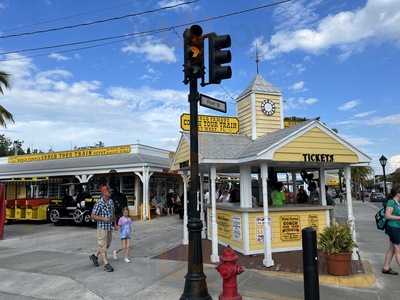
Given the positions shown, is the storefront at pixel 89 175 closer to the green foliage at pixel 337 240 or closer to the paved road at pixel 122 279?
the paved road at pixel 122 279

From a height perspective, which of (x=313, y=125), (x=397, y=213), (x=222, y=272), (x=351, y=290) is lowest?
(x=351, y=290)

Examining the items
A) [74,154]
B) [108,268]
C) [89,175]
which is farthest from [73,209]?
[108,268]

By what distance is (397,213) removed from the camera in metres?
7.69

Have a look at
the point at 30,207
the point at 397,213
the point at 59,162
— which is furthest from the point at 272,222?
the point at 59,162

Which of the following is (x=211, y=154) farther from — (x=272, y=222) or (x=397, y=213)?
(x=397, y=213)

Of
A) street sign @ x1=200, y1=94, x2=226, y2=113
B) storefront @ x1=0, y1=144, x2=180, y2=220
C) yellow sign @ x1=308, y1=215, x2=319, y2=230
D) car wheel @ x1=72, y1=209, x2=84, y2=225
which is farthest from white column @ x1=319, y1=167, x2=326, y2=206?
car wheel @ x1=72, y1=209, x2=84, y2=225

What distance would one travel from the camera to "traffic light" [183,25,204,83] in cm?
614

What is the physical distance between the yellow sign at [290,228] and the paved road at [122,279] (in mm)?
1716

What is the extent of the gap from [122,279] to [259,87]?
22.6ft

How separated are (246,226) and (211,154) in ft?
6.64

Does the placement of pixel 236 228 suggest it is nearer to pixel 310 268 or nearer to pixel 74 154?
pixel 310 268

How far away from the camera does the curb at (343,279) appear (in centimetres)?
730

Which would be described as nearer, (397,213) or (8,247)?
(397,213)

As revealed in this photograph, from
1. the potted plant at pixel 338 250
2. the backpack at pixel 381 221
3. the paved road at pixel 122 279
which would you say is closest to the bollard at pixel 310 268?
the paved road at pixel 122 279
